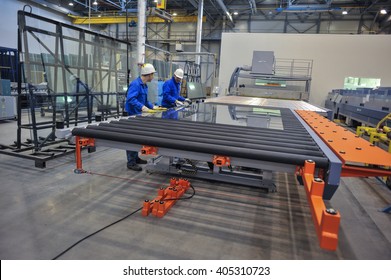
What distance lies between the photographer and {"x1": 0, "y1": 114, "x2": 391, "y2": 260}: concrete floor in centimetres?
239

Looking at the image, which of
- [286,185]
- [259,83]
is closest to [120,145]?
[286,185]

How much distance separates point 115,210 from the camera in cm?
308

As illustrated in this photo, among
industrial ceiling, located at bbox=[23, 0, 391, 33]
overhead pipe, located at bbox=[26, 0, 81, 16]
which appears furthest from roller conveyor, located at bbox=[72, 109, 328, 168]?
overhead pipe, located at bbox=[26, 0, 81, 16]

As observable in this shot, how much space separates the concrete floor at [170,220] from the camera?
239cm

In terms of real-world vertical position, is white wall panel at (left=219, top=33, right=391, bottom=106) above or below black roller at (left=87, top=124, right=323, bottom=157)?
above

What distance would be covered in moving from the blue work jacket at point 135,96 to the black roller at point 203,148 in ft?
6.08

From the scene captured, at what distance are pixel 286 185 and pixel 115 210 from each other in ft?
8.36

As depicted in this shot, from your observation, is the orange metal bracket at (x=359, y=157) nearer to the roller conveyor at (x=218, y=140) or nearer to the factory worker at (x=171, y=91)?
the roller conveyor at (x=218, y=140)

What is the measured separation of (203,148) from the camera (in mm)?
2039

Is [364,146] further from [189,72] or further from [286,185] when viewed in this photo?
[189,72]

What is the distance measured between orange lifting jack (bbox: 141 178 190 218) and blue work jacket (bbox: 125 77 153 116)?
1.44 metres

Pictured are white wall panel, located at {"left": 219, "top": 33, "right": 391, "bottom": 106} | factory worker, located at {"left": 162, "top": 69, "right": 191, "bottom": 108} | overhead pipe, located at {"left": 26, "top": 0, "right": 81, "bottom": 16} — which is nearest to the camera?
factory worker, located at {"left": 162, "top": 69, "right": 191, "bottom": 108}

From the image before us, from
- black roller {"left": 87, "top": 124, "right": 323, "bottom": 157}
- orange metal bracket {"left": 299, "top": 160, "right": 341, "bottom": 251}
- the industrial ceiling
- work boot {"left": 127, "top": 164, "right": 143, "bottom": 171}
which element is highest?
the industrial ceiling

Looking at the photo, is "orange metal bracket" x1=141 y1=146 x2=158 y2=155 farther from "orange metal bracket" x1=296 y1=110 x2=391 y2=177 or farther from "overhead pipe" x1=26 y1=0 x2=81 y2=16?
"overhead pipe" x1=26 y1=0 x2=81 y2=16
